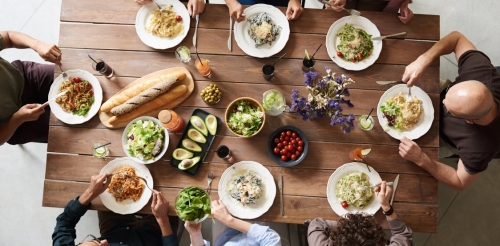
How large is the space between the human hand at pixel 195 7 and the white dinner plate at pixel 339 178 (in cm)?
134

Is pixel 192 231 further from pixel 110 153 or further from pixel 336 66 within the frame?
pixel 336 66

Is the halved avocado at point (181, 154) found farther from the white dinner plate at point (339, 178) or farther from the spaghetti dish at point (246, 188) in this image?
the white dinner plate at point (339, 178)

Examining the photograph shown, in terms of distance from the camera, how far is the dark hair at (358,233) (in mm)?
1970

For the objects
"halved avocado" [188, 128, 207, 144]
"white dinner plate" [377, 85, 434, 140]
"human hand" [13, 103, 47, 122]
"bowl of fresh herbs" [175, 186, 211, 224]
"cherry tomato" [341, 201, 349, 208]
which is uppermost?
"white dinner plate" [377, 85, 434, 140]

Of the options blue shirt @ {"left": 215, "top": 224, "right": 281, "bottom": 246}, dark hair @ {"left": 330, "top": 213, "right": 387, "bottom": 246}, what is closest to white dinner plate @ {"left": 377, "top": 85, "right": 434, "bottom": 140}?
dark hair @ {"left": 330, "top": 213, "right": 387, "bottom": 246}

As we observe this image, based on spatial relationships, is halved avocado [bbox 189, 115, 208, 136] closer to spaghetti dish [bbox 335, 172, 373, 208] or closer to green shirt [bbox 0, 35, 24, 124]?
spaghetti dish [bbox 335, 172, 373, 208]

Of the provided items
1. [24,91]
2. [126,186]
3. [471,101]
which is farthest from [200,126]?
[471,101]

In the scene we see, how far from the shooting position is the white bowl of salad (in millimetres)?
2250

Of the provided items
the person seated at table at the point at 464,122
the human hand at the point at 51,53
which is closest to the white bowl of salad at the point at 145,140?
the human hand at the point at 51,53

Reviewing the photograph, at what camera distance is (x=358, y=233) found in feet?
6.46

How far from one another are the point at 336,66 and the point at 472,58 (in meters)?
0.83

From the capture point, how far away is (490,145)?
7.29 ft

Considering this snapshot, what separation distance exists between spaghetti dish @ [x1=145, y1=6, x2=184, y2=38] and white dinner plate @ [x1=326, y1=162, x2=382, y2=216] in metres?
1.36

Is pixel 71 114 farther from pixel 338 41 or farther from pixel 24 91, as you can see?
pixel 338 41
